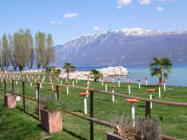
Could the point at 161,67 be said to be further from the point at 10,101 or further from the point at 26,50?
the point at 26,50

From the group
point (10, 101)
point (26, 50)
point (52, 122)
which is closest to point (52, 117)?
point (52, 122)

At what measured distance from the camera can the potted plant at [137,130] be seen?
13.6 ft

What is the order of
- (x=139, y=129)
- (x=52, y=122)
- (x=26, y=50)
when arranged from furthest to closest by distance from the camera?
(x=26, y=50)
(x=52, y=122)
(x=139, y=129)

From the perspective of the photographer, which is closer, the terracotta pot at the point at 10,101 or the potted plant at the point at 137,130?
the potted plant at the point at 137,130

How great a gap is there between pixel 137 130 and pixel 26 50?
2181 inches

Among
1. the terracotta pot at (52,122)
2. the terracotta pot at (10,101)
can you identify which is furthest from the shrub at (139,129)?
the terracotta pot at (10,101)

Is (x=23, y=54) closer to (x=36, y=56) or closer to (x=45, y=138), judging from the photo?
(x=36, y=56)

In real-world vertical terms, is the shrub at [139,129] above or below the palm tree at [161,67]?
below

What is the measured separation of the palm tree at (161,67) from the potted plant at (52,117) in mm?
19735

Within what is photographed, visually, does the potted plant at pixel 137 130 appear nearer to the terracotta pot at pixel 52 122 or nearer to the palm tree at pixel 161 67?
the terracotta pot at pixel 52 122

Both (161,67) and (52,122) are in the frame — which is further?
(161,67)

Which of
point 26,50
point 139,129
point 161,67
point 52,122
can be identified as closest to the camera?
point 139,129

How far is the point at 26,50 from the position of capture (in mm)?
57562

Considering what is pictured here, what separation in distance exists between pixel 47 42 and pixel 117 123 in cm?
5733
